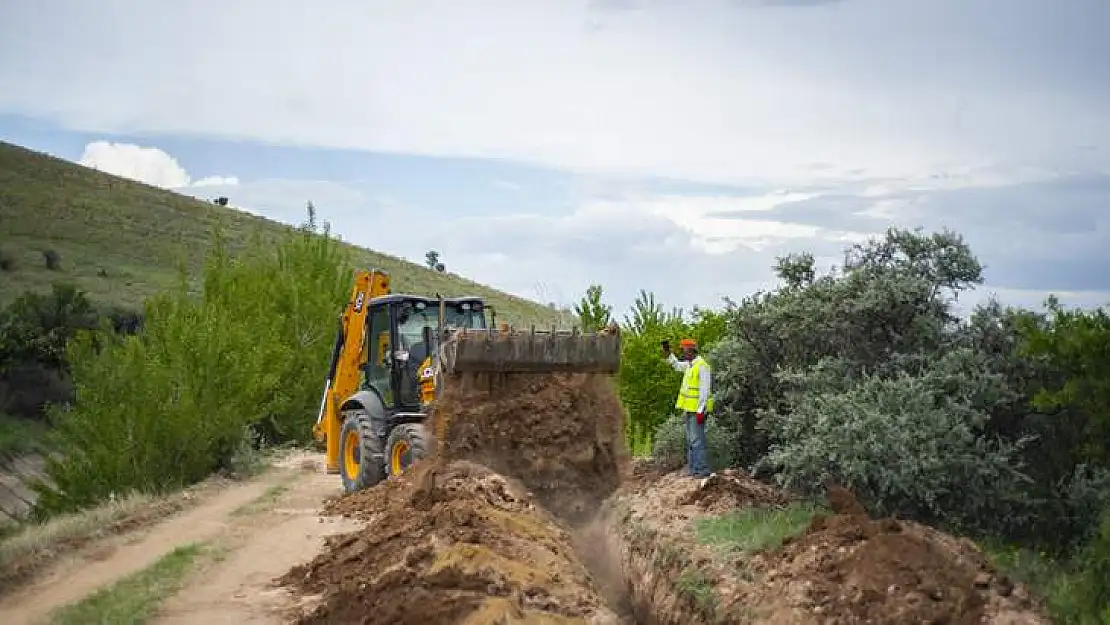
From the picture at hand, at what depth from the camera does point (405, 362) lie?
56.0 feet

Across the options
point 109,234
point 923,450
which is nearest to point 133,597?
point 923,450

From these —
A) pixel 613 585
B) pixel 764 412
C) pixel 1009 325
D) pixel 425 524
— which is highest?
pixel 1009 325

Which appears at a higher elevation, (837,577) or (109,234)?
(109,234)

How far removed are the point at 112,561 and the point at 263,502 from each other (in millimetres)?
4489

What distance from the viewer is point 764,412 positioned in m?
14.1

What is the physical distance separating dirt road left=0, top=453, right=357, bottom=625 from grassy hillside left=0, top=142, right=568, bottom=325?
32.6 meters

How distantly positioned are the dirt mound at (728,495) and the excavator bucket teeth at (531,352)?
7.66 ft

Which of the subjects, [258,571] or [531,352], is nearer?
[258,571]

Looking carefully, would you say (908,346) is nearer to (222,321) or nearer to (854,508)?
(854,508)

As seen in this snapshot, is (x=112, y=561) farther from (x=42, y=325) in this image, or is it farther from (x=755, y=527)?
(x=42, y=325)

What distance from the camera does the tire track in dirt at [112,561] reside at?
1180 cm

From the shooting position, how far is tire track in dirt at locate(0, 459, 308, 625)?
11805mm

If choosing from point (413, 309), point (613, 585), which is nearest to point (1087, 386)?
point (613, 585)

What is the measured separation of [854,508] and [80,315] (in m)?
35.0
